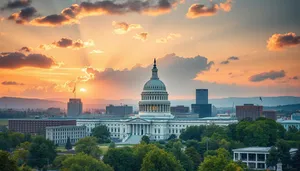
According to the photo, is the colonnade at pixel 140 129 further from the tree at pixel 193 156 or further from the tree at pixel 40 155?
the tree at pixel 40 155

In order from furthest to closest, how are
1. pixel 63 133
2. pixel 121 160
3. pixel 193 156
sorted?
pixel 63 133
pixel 193 156
pixel 121 160

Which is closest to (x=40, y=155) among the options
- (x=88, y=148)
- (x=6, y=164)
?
(x=88, y=148)

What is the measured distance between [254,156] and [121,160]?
97.6ft

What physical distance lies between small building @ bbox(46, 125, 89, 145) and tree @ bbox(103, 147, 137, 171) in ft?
230

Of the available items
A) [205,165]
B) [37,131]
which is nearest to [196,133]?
[37,131]

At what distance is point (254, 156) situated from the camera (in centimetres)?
11856

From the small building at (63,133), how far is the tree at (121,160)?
230ft

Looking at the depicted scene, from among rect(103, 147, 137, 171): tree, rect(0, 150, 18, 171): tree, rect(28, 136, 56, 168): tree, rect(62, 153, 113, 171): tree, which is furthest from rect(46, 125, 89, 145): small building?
rect(0, 150, 18, 171): tree

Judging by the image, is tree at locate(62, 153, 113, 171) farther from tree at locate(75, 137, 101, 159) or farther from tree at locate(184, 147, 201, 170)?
tree at locate(184, 147, 201, 170)

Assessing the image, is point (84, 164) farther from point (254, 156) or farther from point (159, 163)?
point (254, 156)

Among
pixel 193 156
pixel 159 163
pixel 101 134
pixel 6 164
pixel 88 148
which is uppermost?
pixel 101 134

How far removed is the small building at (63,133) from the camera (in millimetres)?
175500

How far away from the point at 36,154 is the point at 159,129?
90.4m

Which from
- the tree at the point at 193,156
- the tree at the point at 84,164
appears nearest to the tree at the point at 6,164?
the tree at the point at 84,164
